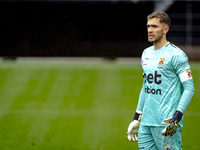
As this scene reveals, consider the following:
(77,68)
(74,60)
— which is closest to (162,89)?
(77,68)

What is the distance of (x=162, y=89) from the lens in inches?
152

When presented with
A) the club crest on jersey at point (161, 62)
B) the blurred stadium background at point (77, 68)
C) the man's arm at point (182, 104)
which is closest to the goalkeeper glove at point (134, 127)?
the man's arm at point (182, 104)

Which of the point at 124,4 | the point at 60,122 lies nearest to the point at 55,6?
the point at 124,4

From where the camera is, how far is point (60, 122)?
1016cm

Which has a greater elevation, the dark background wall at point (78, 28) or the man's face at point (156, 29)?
the man's face at point (156, 29)

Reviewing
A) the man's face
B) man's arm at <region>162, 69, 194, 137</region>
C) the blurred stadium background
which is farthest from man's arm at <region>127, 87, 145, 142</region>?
the blurred stadium background

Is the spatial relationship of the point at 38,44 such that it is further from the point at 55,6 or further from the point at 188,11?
the point at 188,11

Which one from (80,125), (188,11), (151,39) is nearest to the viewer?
(151,39)

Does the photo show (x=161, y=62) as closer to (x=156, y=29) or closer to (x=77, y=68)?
(x=156, y=29)

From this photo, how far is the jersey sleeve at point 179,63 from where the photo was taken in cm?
368

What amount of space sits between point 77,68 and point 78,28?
444 cm

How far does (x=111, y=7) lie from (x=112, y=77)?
7364 mm

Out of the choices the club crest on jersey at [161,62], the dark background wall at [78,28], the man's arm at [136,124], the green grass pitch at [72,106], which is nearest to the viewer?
the club crest on jersey at [161,62]

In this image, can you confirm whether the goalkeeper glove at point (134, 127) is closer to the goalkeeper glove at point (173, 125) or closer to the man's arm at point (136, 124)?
the man's arm at point (136, 124)
